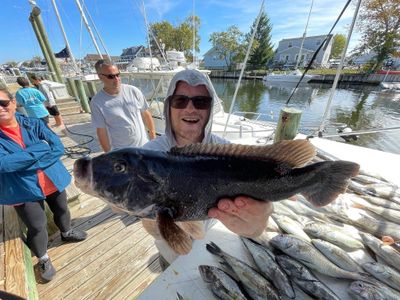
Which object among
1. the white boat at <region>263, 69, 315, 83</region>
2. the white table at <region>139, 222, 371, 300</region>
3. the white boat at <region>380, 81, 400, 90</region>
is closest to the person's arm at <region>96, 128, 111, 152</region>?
the white table at <region>139, 222, 371, 300</region>

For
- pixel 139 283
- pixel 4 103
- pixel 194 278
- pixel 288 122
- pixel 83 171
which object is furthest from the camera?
pixel 288 122

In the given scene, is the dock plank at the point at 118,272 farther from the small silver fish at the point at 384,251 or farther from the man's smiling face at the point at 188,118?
the small silver fish at the point at 384,251

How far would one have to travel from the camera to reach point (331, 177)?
146 cm

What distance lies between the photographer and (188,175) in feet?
4.55

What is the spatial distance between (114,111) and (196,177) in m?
3.32

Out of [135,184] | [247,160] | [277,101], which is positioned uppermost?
[247,160]

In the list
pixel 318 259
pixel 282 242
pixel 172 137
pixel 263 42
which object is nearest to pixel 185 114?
pixel 172 137

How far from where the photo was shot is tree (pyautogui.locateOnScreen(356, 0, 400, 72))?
34750 mm

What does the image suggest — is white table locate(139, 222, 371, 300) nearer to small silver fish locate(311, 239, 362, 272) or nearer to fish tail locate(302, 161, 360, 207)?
small silver fish locate(311, 239, 362, 272)

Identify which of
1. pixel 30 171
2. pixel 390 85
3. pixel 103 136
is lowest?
pixel 390 85

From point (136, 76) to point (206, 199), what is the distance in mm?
9404

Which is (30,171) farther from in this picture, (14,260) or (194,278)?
(194,278)

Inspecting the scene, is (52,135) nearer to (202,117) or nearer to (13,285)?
(13,285)

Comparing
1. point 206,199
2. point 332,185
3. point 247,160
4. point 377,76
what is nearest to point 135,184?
point 206,199
